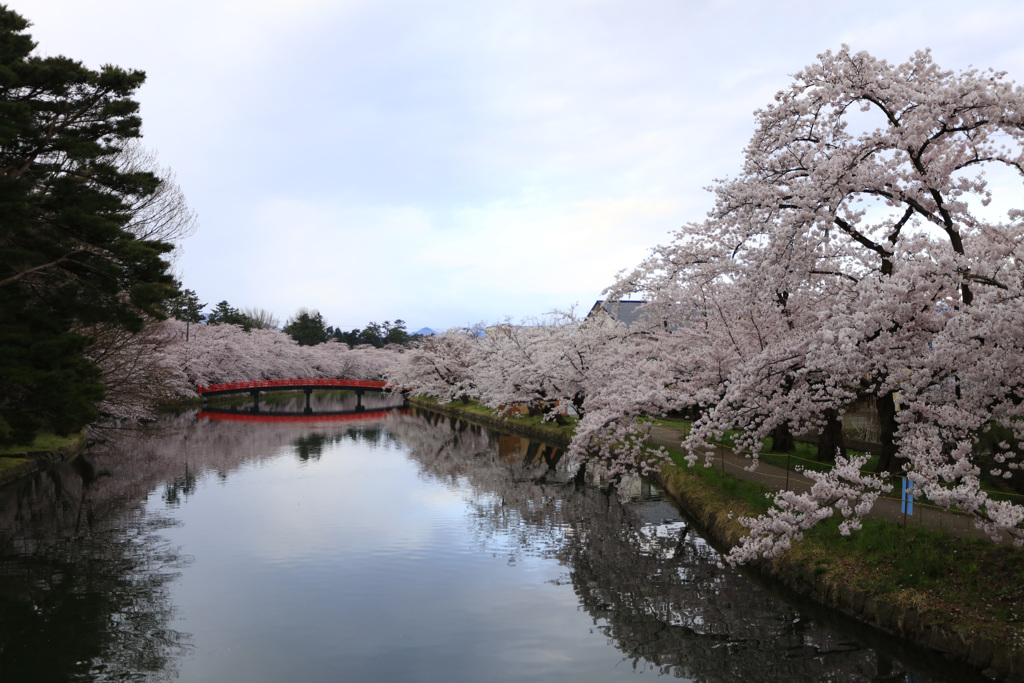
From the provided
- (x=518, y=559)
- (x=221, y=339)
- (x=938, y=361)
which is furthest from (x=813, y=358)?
(x=221, y=339)

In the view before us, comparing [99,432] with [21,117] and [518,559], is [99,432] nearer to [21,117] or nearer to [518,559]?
[21,117]

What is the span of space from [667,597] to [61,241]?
18.0 meters

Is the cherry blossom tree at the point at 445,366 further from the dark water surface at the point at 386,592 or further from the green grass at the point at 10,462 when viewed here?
the green grass at the point at 10,462

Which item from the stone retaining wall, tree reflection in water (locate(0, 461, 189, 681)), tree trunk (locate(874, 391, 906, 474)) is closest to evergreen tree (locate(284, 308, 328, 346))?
the stone retaining wall

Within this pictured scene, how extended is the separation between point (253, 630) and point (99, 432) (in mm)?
31659

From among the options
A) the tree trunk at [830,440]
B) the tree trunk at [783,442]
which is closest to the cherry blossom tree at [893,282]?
the tree trunk at [830,440]

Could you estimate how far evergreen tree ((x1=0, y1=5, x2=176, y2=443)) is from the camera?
1897 cm

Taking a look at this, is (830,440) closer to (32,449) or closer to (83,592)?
(83,592)

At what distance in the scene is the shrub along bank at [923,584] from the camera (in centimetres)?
995

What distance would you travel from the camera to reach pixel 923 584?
11305 mm

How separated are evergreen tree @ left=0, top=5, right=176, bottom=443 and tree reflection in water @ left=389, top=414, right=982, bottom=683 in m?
11.9

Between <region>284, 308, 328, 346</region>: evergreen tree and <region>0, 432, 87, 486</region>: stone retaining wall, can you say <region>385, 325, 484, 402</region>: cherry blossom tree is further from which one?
<region>284, 308, 328, 346</region>: evergreen tree

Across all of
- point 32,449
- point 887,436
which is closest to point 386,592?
point 887,436

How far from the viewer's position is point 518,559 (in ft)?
55.1
